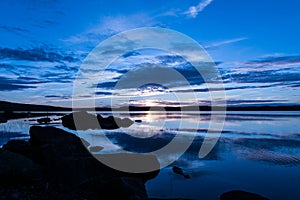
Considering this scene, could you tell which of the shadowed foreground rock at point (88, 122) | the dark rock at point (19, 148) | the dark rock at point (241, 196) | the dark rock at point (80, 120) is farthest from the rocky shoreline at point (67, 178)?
the dark rock at point (80, 120)

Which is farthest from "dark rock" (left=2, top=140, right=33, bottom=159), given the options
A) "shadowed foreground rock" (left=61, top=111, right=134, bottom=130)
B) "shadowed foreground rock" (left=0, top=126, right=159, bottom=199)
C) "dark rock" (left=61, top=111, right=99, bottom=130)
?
"dark rock" (left=61, top=111, right=99, bottom=130)

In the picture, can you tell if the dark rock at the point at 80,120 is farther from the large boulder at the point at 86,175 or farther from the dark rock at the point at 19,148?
the large boulder at the point at 86,175

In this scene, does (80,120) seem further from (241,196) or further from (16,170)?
(241,196)

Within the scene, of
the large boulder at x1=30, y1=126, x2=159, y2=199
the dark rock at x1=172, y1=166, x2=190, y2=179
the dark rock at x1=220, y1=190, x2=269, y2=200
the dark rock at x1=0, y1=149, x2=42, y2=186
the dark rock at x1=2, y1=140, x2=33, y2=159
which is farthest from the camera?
the dark rock at x1=2, y1=140, x2=33, y2=159

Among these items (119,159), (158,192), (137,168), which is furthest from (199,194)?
(119,159)

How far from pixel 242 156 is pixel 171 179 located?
20.6 feet

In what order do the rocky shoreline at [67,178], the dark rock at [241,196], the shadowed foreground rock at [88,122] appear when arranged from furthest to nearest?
the shadowed foreground rock at [88,122], the rocky shoreline at [67,178], the dark rock at [241,196]

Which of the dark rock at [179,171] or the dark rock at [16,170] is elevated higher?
the dark rock at [16,170]

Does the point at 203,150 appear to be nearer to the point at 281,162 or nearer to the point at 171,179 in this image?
the point at 281,162

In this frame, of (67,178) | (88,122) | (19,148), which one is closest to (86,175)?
(67,178)

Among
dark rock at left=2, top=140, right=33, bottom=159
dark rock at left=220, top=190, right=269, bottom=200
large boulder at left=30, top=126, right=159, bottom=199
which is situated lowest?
dark rock at left=220, top=190, right=269, bottom=200

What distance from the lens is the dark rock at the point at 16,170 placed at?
9.34 metres

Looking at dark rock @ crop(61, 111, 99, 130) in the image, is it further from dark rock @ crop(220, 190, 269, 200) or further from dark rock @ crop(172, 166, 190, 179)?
dark rock @ crop(220, 190, 269, 200)

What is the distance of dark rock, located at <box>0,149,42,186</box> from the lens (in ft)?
30.6
